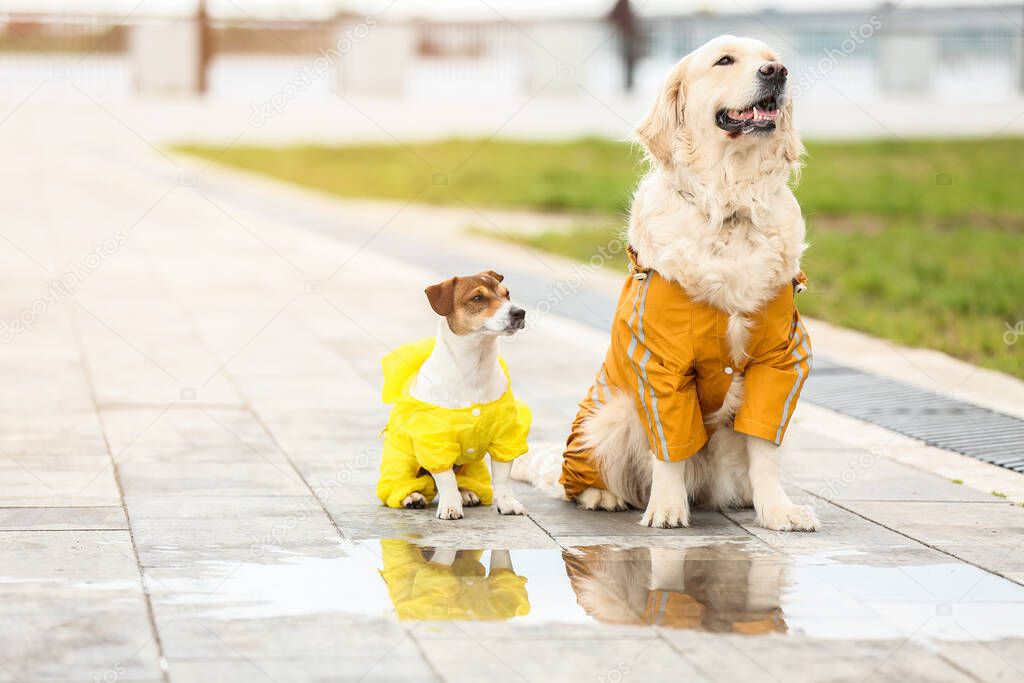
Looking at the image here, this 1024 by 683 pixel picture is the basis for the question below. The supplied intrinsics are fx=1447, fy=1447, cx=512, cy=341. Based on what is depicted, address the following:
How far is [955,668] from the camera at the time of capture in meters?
3.87

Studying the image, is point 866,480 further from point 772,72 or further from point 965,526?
point 772,72

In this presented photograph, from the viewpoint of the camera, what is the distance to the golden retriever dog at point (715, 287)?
512cm

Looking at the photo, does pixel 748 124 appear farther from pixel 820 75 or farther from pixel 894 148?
pixel 820 75

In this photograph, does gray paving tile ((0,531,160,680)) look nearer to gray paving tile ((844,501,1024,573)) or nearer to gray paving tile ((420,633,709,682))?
gray paving tile ((420,633,709,682))

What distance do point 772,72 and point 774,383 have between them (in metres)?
1.10

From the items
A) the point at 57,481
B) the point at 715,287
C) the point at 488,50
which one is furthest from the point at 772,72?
the point at 488,50

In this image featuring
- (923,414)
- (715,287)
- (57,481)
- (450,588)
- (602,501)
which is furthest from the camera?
(923,414)

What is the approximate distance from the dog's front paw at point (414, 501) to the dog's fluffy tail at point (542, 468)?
59 centimetres

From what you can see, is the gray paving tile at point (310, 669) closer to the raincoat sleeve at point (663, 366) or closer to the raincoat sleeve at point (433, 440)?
the raincoat sleeve at point (433, 440)

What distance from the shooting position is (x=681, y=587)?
455 cm

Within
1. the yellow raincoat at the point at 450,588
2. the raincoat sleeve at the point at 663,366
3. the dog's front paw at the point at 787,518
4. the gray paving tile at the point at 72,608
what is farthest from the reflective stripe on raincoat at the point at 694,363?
the gray paving tile at the point at 72,608

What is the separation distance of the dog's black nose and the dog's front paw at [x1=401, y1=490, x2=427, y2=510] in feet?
6.57

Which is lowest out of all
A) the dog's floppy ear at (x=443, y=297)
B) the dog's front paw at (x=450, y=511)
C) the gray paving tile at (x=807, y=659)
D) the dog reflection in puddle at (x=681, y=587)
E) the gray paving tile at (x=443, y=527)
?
the gray paving tile at (x=443, y=527)

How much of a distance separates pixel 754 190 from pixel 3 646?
2.97 m
